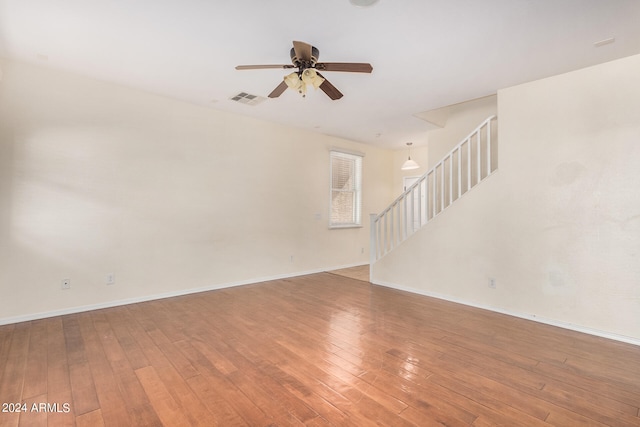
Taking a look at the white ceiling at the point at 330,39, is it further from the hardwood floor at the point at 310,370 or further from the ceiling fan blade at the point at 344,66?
the hardwood floor at the point at 310,370

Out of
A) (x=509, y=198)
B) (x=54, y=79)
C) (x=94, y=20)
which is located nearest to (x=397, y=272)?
(x=509, y=198)

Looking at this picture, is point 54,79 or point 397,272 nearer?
point 54,79

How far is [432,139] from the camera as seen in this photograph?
5.48 m

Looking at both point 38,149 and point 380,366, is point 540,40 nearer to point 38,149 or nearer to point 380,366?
point 380,366

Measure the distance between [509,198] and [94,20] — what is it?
460 cm

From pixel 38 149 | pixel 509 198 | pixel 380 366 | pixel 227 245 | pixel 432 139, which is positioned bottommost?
pixel 380 366

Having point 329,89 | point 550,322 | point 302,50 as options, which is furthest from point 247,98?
point 550,322

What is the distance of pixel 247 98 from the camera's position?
13.4 ft

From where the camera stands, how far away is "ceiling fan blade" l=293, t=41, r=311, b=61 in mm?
2311

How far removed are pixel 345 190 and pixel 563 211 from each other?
4.03 meters

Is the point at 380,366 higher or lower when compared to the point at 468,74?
lower

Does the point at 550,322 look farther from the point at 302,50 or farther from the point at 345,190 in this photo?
the point at 345,190

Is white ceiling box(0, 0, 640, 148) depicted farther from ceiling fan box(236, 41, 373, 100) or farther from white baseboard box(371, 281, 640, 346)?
white baseboard box(371, 281, 640, 346)

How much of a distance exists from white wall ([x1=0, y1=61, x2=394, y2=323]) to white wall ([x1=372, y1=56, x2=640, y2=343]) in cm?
311
